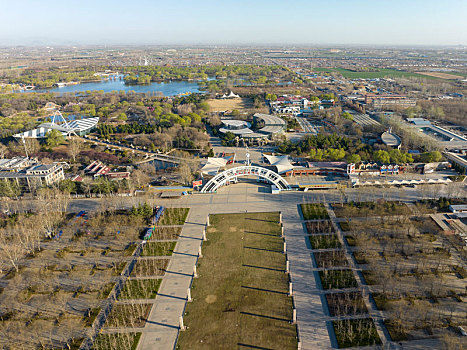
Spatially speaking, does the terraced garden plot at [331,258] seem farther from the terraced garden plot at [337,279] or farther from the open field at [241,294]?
the open field at [241,294]

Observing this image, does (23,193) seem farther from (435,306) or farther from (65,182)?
(435,306)

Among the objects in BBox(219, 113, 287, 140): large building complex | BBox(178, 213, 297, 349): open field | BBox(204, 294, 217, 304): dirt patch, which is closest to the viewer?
BBox(178, 213, 297, 349): open field

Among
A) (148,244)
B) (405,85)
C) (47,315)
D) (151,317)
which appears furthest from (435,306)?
(405,85)

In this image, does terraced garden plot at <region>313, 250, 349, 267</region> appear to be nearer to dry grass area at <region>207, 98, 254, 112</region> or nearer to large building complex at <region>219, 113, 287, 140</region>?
large building complex at <region>219, 113, 287, 140</region>

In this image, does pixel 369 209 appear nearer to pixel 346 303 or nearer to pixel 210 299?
pixel 346 303

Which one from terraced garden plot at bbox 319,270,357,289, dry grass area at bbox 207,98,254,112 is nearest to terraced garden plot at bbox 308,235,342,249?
terraced garden plot at bbox 319,270,357,289
